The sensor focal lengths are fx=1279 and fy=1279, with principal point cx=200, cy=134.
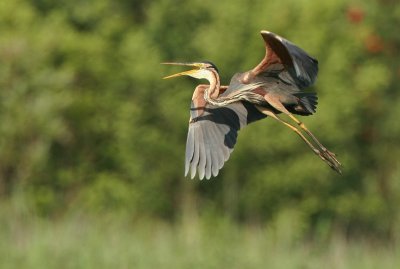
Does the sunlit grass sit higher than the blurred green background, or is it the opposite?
the blurred green background

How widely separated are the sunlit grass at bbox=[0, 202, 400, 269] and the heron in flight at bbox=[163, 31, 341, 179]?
276 inches

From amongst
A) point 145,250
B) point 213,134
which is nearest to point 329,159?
point 213,134

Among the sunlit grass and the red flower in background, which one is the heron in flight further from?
the red flower in background

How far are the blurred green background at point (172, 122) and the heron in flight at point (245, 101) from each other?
16464mm

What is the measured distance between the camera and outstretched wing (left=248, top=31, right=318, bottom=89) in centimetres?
573

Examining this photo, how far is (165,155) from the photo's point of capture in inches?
1004

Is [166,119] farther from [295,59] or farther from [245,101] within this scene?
[295,59]

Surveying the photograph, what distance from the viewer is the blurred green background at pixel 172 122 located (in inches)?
963

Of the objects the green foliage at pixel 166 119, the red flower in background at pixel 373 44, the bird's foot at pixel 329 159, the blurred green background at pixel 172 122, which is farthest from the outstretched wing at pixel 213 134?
the red flower in background at pixel 373 44

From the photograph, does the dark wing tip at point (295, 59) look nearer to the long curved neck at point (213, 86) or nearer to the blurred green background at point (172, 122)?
the long curved neck at point (213, 86)

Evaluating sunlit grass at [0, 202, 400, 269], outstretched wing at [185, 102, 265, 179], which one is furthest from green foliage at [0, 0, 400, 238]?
outstretched wing at [185, 102, 265, 179]

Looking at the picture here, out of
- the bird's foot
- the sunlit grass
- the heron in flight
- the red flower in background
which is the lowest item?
the sunlit grass

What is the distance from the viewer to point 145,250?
14.1 metres

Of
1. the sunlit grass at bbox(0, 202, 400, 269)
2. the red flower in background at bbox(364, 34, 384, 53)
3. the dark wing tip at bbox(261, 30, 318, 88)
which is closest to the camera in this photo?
the dark wing tip at bbox(261, 30, 318, 88)
